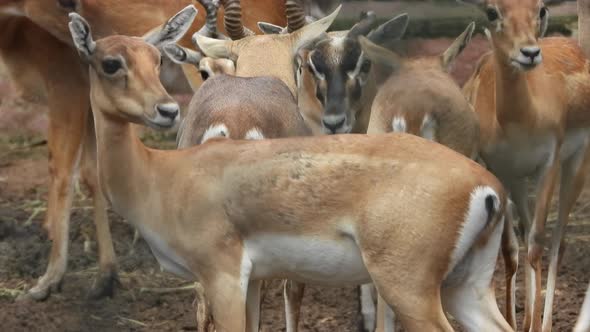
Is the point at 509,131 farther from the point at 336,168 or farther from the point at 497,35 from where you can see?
the point at 336,168

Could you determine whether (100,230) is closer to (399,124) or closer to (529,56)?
(399,124)

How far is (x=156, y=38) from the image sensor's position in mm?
6445

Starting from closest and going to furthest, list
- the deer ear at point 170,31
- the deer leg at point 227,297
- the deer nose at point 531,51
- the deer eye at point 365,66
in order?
the deer leg at point 227,297, the deer ear at point 170,31, the deer nose at point 531,51, the deer eye at point 365,66

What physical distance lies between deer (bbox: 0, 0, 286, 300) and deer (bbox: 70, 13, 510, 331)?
107 inches

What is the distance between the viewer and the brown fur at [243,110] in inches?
257

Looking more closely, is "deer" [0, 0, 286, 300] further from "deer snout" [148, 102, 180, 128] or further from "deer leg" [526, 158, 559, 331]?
"deer snout" [148, 102, 180, 128]

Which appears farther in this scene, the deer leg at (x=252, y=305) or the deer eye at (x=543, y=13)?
the deer eye at (x=543, y=13)

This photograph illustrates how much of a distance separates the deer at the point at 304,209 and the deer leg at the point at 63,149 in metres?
2.74

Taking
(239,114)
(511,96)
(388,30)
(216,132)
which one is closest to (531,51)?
(511,96)

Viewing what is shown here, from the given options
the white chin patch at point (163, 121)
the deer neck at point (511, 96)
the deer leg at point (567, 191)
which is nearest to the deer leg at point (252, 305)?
the white chin patch at point (163, 121)

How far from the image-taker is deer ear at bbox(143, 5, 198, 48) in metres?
6.45

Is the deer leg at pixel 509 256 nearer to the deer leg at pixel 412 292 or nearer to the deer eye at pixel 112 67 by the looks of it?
the deer leg at pixel 412 292

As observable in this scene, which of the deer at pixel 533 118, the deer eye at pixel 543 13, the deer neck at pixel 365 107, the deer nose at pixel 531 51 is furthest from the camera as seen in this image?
the deer neck at pixel 365 107

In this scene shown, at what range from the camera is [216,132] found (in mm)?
6492
